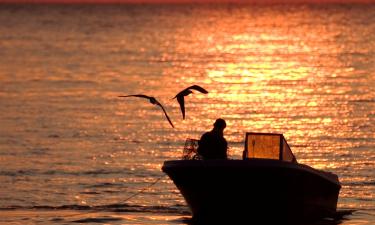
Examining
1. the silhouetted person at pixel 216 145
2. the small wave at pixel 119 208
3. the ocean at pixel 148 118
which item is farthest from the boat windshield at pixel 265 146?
the small wave at pixel 119 208

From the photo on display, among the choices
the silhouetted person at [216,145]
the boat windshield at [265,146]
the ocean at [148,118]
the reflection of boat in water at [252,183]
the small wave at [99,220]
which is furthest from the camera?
the ocean at [148,118]

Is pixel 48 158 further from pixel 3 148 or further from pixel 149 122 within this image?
pixel 149 122

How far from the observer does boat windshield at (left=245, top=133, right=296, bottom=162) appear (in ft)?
87.7

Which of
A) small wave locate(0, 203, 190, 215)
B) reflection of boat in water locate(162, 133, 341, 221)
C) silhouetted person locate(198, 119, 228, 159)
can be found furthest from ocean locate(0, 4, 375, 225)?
silhouetted person locate(198, 119, 228, 159)

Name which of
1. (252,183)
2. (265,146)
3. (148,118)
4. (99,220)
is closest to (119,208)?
(99,220)

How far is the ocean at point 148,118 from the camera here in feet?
102

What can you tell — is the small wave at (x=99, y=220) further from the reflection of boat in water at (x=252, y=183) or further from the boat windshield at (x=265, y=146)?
the boat windshield at (x=265, y=146)

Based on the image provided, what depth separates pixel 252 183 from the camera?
85.4 feet

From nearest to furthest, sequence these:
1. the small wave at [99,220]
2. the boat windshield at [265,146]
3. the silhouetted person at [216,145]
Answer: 1. the silhouetted person at [216,145]
2. the boat windshield at [265,146]
3. the small wave at [99,220]

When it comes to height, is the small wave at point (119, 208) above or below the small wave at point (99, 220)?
above

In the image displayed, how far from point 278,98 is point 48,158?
54.6 ft

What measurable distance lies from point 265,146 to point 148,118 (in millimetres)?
19754

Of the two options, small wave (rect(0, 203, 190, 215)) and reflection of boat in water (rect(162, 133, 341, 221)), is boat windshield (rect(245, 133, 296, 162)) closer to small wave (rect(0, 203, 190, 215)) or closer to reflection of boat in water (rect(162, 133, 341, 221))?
reflection of boat in water (rect(162, 133, 341, 221))

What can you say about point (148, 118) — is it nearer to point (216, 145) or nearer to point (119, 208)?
point (119, 208)
